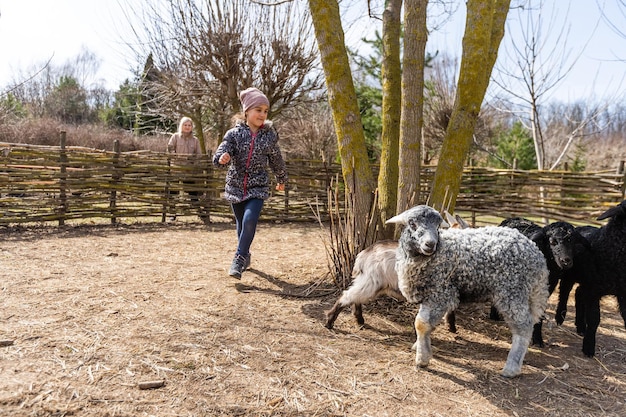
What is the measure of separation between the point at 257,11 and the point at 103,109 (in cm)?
2470

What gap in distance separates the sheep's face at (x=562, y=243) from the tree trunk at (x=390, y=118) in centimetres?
124

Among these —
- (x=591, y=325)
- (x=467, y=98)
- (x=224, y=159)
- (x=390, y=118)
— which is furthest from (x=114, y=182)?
(x=591, y=325)

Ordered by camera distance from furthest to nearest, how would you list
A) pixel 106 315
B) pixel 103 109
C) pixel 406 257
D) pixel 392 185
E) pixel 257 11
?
pixel 103 109 → pixel 257 11 → pixel 392 185 → pixel 106 315 → pixel 406 257

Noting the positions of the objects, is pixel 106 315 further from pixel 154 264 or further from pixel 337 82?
pixel 337 82

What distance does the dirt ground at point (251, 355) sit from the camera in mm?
2162

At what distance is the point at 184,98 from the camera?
12156 mm

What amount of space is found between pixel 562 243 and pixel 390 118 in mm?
1719

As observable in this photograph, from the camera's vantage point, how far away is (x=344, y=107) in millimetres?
3783

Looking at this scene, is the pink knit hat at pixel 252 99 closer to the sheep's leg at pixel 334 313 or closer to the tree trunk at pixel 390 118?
the tree trunk at pixel 390 118

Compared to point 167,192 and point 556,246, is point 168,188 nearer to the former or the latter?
point 167,192

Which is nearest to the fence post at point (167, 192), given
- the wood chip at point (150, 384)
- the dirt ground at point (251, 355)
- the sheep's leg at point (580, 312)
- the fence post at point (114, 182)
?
the fence post at point (114, 182)

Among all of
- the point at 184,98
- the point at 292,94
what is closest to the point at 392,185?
the point at 292,94

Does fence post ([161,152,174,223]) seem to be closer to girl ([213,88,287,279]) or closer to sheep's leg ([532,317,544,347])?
girl ([213,88,287,279])

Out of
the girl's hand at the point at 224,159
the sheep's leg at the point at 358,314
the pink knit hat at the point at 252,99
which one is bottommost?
the sheep's leg at the point at 358,314
